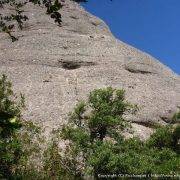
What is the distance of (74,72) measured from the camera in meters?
38.3

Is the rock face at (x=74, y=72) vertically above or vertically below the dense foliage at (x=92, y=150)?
above

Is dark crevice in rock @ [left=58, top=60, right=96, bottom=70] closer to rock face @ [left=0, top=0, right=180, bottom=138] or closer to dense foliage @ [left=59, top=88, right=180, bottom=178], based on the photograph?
rock face @ [left=0, top=0, right=180, bottom=138]

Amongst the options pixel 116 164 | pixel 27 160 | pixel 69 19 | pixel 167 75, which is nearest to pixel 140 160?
pixel 116 164

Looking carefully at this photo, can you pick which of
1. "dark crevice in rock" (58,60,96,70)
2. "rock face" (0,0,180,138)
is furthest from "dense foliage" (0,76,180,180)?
"dark crevice in rock" (58,60,96,70)

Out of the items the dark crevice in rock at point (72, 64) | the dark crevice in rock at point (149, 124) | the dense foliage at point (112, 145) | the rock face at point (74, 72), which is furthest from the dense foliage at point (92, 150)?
the dark crevice in rock at point (72, 64)

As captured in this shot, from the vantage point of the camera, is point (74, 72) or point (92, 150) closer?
point (92, 150)

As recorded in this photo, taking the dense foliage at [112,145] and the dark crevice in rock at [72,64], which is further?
the dark crevice in rock at [72,64]

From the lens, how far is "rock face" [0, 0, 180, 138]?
3412 cm

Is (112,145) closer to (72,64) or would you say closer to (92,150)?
(92,150)

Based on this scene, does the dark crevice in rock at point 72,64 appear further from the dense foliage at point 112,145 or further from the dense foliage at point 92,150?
the dense foliage at point 92,150

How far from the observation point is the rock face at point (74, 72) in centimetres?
3412

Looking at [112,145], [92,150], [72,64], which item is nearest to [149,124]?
[72,64]

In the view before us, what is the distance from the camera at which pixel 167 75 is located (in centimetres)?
4275

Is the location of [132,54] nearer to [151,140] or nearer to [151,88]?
[151,88]
